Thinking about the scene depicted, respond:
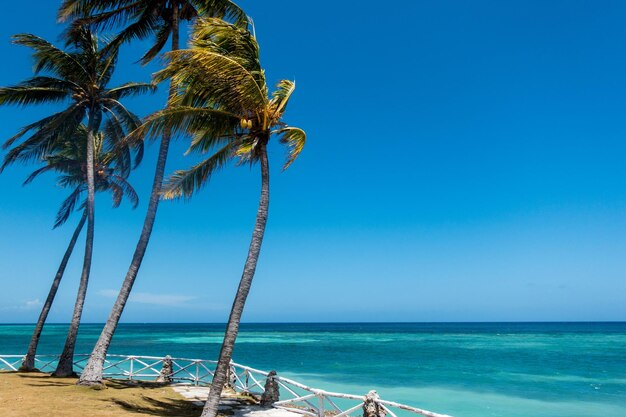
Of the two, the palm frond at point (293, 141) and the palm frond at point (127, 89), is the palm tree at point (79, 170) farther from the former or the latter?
the palm frond at point (293, 141)

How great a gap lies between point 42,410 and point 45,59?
11.9 metres

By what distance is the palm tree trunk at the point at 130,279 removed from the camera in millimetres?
13383

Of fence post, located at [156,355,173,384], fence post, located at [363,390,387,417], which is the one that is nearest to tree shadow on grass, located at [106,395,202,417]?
fence post, located at [156,355,173,384]

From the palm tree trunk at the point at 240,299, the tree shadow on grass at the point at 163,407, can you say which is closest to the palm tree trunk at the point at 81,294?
the tree shadow on grass at the point at 163,407

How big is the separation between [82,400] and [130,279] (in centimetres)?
365

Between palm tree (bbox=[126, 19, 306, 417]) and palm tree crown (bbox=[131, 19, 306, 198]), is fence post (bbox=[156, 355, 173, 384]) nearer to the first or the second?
palm tree (bbox=[126, 19, 306, 417])

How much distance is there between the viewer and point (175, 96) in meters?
11.0

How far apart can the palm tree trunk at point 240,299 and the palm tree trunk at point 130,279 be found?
4267 millimetres

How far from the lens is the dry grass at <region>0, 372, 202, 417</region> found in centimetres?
1034

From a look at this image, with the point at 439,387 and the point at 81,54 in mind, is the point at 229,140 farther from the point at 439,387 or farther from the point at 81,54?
the point at 439,387

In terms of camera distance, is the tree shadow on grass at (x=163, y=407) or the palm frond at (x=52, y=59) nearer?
the tree shadow on grass at (x=163, y=407)

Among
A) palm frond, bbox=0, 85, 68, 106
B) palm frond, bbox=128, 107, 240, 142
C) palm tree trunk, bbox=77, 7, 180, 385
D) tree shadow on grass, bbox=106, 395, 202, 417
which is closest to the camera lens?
palm frond, bbox=128, 107, 240, 142

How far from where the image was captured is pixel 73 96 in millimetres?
16547

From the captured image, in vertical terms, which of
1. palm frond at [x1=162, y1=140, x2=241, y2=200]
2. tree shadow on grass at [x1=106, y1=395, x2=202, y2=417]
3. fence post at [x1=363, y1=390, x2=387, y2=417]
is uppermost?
palm frond at [x1=162, y1=140, x2=241, y2=200]
